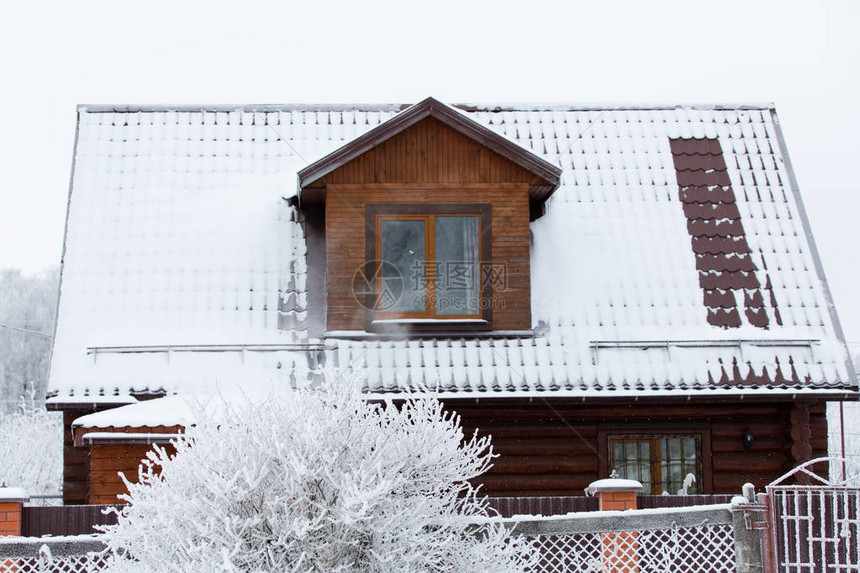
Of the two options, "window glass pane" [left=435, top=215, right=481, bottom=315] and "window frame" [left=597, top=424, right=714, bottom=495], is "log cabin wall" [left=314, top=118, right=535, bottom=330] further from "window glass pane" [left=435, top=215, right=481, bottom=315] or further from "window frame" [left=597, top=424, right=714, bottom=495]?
"window frame" [left=597, top=424, right=714, bottom=495]

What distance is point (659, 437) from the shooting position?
10.4 metres

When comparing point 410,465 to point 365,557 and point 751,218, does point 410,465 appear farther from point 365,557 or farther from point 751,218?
point 751,218

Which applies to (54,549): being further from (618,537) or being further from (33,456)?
(33,456)

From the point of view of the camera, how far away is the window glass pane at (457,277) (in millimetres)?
10555

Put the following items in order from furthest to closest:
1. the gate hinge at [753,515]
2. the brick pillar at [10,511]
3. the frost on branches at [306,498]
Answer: the brick pillar at [10,511] < the gate hinge at [753,515] < the frost on branches at [306,498]

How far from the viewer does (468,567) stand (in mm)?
5340

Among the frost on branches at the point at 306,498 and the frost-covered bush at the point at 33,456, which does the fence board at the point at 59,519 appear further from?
the frost-covered bush at the point at 33,456

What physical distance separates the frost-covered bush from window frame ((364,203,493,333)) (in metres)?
21.6

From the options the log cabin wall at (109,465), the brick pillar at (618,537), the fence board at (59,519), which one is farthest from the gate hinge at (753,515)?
the log cabin wall at (109,465)

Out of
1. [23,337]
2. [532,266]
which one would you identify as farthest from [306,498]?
[23,337]

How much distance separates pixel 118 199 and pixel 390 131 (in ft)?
12.6

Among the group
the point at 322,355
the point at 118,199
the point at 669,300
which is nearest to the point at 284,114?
the point at 118,199

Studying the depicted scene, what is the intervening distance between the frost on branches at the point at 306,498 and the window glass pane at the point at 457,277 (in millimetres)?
5167

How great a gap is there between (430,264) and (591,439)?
2.76m
